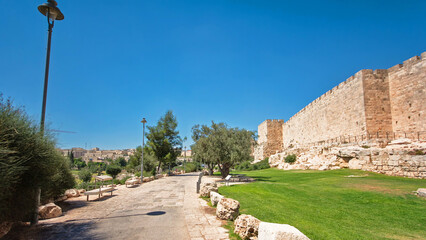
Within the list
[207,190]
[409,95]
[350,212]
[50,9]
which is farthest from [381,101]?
[50,9]

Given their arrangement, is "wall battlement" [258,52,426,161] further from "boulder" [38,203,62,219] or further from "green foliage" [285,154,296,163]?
"boulder" [38,203,62,219]

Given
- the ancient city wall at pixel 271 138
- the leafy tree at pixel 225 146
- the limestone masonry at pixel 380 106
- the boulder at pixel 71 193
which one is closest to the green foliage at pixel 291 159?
the limestone masonry at pixel 380 106

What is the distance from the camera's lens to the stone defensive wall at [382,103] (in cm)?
1823

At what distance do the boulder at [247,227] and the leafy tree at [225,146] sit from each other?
44.1ft

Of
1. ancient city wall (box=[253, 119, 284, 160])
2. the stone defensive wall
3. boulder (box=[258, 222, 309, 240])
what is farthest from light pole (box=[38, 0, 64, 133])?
ancient city wall (box=[253, 119, 284, 160])

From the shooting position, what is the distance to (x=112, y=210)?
7398mm

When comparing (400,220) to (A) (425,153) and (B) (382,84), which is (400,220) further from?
(B) (382,84)

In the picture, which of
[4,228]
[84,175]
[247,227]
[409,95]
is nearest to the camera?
[247,227]

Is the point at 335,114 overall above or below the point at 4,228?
above

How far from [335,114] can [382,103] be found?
18.9 feet

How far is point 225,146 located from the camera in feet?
62.2

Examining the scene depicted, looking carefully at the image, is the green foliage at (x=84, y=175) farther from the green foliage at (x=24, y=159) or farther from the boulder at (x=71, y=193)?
the green foliage at (x=24, y=159)

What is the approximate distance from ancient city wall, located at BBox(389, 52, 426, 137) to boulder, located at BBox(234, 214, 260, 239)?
20.3 metres

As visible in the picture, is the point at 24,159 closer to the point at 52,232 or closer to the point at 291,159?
the point at 52,232
